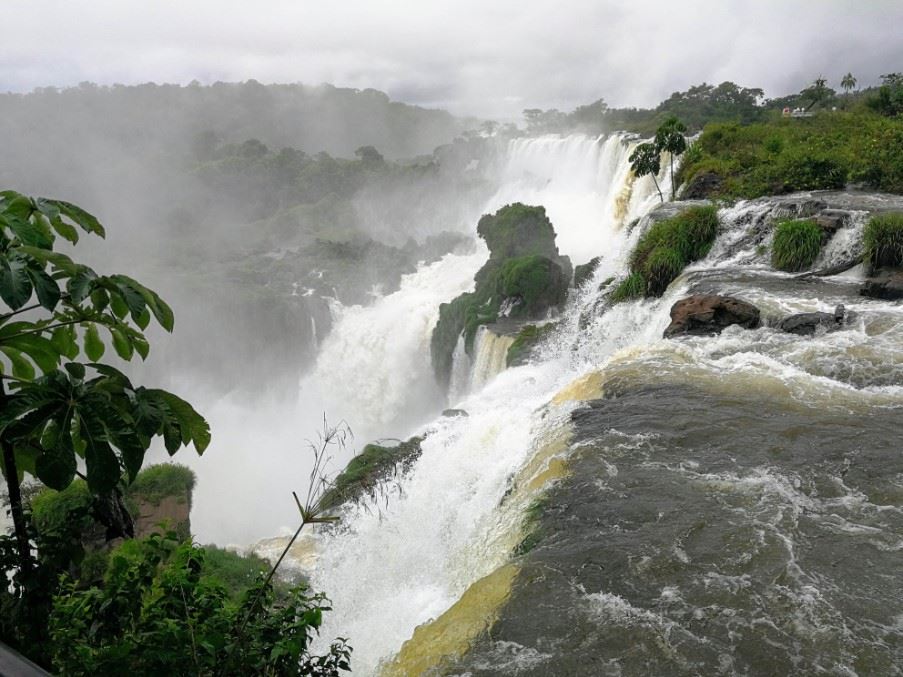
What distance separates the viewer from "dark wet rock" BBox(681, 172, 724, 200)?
64.8 ft

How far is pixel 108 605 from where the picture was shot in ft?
8.48

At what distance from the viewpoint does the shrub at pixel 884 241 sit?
12.0 m

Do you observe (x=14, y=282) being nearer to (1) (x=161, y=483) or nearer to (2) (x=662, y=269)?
(1) (x=161, y=483)

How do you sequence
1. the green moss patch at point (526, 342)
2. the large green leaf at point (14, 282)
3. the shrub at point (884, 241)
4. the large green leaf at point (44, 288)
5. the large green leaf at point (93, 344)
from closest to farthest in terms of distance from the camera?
the large green leaf at point (14, 282)
the large green leaf at point (44, 288)
the large green leaf at point (93, 344)
the shrub at point (884, 241)
the green moss patch at point (526, 342)

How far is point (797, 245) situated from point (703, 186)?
24.2 ft

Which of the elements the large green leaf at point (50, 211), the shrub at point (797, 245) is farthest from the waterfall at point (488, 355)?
the large green leaf at point (50, 211)

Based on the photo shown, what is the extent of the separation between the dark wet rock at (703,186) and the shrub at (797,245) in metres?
6.24

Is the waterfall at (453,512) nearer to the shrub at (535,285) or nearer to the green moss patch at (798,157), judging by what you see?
the shrub at (535,285)

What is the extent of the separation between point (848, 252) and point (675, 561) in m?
10.2

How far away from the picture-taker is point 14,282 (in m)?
2.01

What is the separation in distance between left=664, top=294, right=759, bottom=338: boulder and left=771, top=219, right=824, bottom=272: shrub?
114 inches

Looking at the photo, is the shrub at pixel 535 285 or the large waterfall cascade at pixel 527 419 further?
the shrub at pixel 535 285

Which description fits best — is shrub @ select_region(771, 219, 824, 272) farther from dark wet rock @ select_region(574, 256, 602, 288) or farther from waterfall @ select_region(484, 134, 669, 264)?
waterfall @ select_region(484, 134, 669, 264)

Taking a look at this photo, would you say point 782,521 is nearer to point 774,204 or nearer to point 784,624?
point 784,624
